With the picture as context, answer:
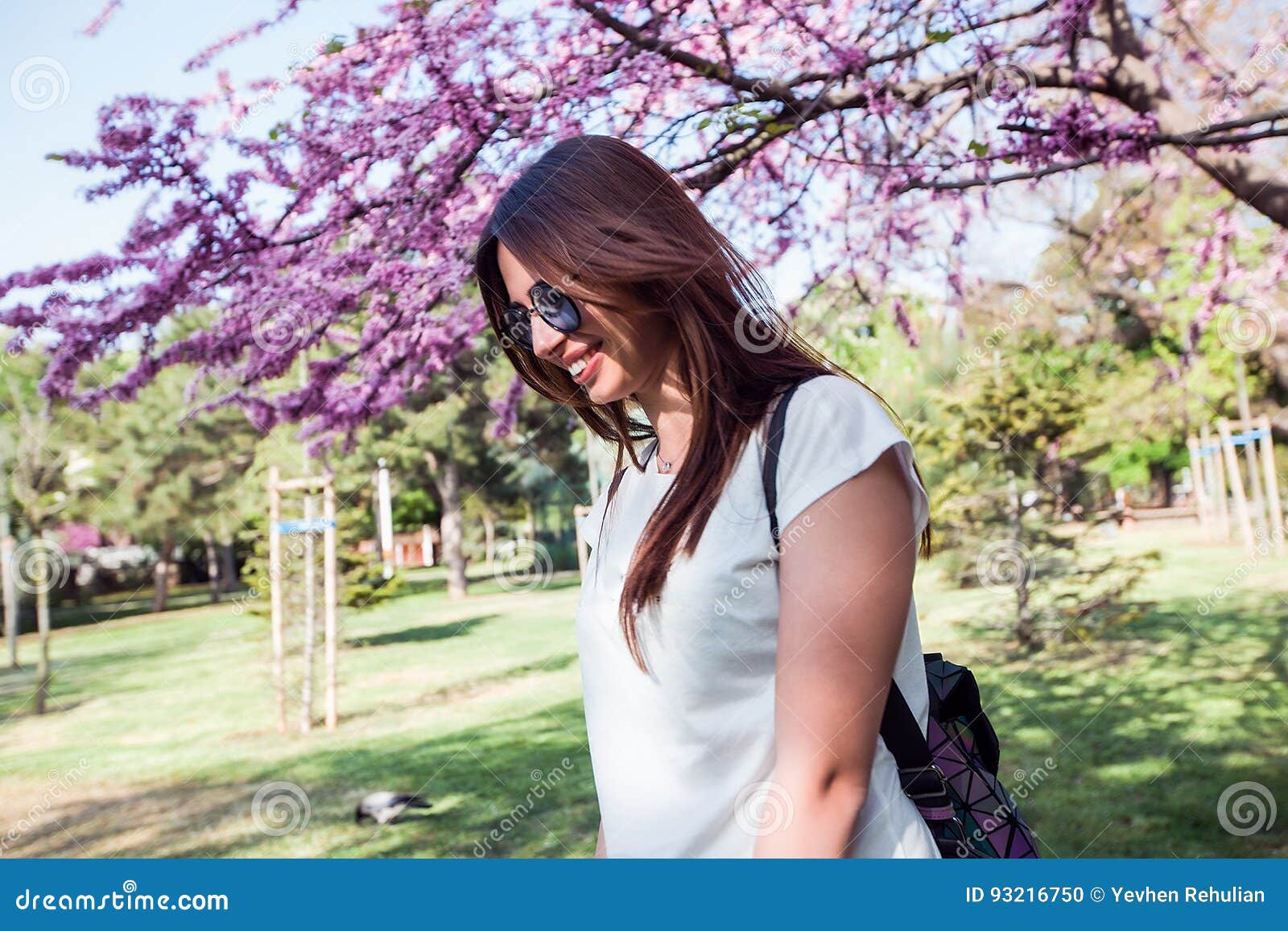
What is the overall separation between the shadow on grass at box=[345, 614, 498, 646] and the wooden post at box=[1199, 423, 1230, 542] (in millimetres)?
8122

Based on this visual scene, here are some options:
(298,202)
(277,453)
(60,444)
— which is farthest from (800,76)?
(60,444)

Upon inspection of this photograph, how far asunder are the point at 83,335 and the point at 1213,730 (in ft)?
18.7

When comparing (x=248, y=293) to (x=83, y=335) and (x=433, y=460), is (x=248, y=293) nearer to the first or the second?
(x=83, y=335)

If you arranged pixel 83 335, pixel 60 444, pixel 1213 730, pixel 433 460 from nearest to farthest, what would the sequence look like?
pixel 83 335
pixel 1213 730
pixel 60 444
pixel 433 460

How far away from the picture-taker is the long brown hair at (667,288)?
976mm

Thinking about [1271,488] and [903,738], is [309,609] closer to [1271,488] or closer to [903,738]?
[903,738]

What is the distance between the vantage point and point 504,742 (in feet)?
22.9

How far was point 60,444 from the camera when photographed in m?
12.4

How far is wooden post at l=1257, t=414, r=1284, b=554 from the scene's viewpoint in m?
10.3

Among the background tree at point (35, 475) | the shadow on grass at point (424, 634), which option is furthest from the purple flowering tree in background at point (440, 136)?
the shadow on grass at point (424, 634)

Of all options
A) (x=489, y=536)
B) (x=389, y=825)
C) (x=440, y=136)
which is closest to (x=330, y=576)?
(x=389, y=825)

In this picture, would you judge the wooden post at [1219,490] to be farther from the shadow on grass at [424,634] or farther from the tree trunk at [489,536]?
the tree trunk at [489,536]

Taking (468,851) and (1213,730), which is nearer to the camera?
(468,851)

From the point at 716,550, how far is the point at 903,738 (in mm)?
233
